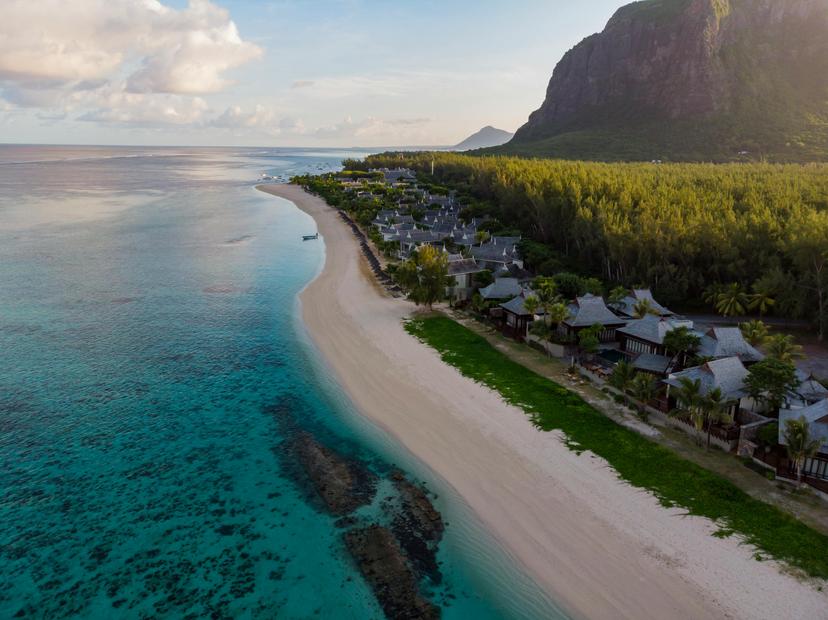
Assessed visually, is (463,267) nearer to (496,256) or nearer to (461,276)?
(461,276)

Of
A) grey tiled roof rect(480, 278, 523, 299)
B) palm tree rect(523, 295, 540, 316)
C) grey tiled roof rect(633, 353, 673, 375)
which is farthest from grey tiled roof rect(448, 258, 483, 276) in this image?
grey tiled roof rect(633, 353, 673, 375)

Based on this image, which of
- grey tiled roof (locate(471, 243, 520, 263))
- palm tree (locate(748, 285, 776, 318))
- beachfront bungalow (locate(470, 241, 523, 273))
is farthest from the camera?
grey tiled roof (locate(471, 243, 520, 263))

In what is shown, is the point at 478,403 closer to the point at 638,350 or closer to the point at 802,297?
the point at 638,350

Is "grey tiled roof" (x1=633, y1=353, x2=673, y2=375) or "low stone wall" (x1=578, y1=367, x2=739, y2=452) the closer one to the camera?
"low stone wall" (x1=578, y1=367, x2=739, y2=452)

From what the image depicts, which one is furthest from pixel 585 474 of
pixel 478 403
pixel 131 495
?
pixel 131 495

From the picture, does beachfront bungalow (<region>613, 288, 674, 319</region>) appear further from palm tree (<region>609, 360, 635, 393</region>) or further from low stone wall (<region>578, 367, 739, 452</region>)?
palm tree (<region>609, 360, 635, 393</region>)

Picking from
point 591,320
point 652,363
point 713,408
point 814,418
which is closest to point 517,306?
point 591,320
